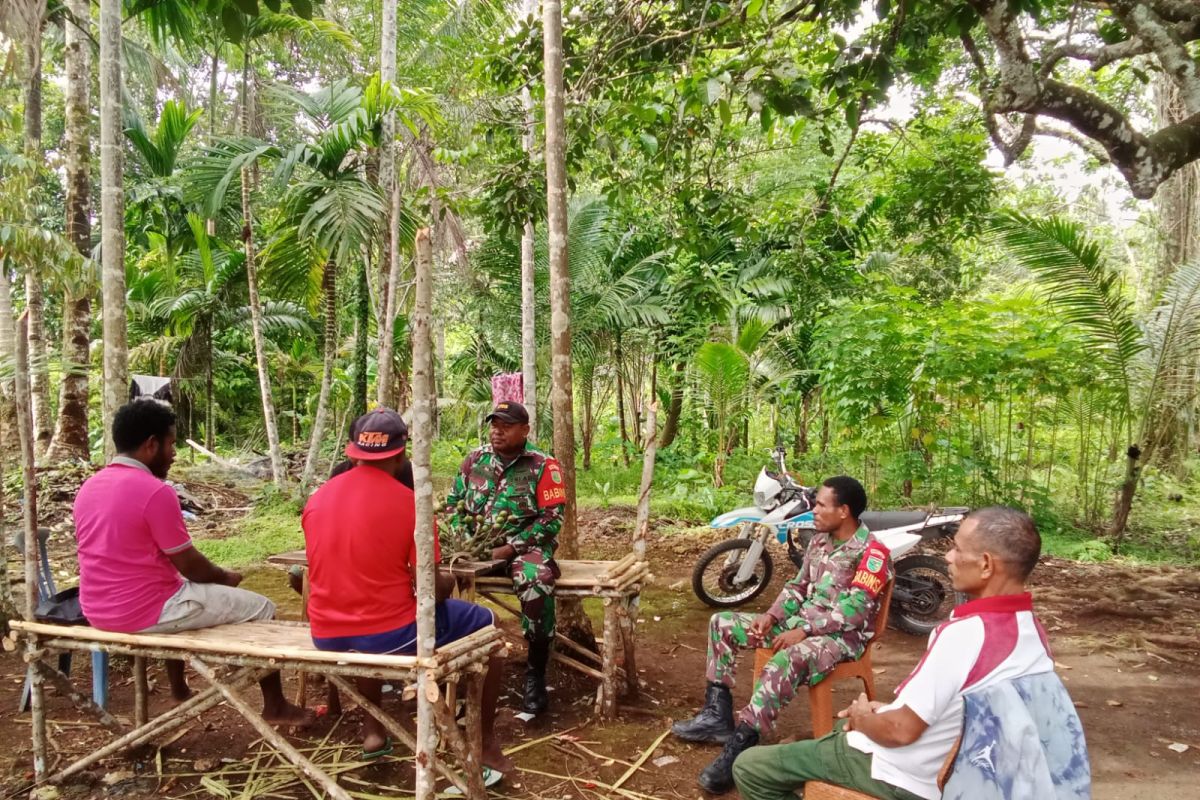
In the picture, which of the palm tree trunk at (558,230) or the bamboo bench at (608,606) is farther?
the palm tree trunk at (558,230)

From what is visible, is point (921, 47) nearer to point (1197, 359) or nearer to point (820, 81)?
point (820, 81)

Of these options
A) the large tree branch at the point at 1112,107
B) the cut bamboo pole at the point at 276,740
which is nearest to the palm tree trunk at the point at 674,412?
the large tree branch at the point at 1112,107

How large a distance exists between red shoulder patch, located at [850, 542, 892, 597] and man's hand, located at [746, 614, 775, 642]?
1.47 feet

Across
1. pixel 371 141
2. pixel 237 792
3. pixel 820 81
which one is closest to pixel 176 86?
pixel 371 141

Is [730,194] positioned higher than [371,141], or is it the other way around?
[371,141]

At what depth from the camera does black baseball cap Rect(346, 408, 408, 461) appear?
3279 mm

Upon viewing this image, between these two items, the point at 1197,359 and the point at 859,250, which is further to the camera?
the point at 859,250

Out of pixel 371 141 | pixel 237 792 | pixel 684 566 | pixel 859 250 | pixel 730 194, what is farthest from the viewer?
pixel 859 250

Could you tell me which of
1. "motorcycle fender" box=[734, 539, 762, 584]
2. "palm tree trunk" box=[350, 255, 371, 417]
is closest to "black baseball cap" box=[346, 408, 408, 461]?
"motorcycle fender" box=[734, 539, 762, 584]

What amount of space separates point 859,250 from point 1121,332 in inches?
144

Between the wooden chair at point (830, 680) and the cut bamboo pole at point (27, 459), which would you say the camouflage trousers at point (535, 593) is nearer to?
the wooden chair at point (830, 680)

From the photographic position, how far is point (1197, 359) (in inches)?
277

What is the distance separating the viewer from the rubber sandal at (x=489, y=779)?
3316 mm

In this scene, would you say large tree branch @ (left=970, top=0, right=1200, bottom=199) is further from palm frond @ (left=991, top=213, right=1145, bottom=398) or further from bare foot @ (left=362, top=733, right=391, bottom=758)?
bare foot @ (left=362, top=733, right=391, bottom=758)
